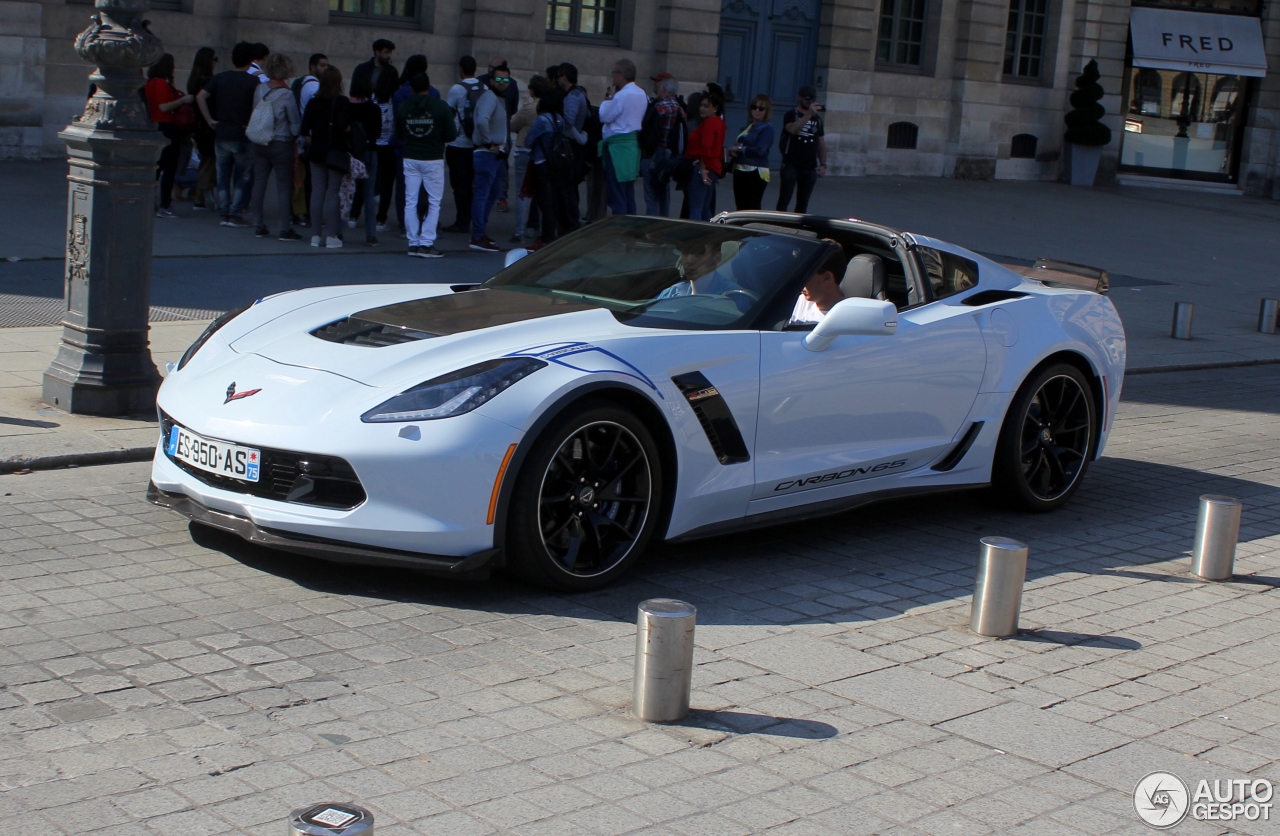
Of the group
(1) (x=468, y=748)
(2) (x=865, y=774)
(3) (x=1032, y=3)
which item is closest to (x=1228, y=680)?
(2) (x=865, y=774)

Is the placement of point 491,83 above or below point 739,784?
above

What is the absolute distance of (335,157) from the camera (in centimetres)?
1388

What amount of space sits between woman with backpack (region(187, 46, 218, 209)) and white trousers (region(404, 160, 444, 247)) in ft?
8.65

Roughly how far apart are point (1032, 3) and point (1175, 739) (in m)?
29.3

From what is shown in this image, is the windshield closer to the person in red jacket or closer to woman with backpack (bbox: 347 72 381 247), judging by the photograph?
woman with backpack (bbox: 347 72 381 247)

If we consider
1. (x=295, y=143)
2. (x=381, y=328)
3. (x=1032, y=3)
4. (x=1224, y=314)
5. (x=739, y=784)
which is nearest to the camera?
(x=739, y=784)

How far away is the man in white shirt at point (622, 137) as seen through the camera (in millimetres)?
15555

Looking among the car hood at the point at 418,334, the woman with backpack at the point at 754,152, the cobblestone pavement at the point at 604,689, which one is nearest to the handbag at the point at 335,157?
the woman with backpack at the point at 754,152

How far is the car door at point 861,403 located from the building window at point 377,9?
16.6 meters

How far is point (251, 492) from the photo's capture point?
5168mm

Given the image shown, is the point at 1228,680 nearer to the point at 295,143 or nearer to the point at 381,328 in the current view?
the point at 381,328

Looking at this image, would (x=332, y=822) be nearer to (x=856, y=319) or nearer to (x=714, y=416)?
(x=714, y=416)

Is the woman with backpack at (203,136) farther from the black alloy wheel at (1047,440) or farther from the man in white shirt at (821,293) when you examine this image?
the black alloy wheel at (1047,440)

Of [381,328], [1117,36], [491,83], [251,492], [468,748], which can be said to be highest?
[1117,36]
